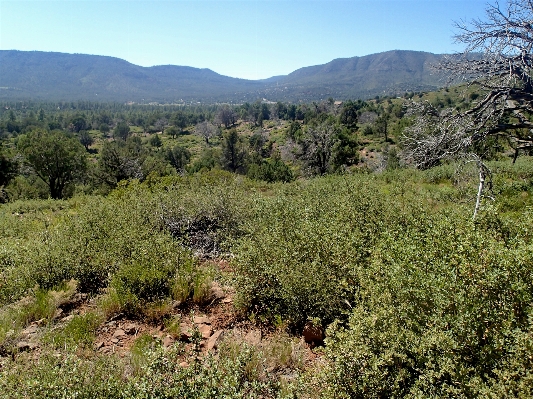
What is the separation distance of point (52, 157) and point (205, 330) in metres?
29.1

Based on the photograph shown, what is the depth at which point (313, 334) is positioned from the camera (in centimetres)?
422

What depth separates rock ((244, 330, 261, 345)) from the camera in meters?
4.23

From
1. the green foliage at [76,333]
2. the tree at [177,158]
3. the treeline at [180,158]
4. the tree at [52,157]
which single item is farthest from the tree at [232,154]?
the green foliage at [76,333]

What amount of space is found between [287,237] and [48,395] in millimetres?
3715

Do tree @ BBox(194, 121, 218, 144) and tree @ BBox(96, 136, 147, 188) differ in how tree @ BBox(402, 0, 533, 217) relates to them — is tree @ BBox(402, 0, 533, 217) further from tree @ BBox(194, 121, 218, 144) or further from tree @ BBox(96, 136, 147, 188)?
tree @ BBox(194, 121, 218, 144)

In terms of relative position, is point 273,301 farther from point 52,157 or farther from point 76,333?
point 52,157

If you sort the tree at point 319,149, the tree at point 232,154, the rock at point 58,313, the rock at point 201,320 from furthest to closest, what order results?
the tree at point 232,154 → the tree at point 319,149 → the rock at point 58,313 → the rock at point 201,320

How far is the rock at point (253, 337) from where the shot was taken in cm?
423

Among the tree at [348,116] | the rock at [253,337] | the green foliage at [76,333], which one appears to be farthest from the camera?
the tree at [348,116]

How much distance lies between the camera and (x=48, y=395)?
2.88 metres

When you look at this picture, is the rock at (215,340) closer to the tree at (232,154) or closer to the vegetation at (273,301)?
the vegetation at (273,301)

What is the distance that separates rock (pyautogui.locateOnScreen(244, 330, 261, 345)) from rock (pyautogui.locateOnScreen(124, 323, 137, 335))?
1.62m

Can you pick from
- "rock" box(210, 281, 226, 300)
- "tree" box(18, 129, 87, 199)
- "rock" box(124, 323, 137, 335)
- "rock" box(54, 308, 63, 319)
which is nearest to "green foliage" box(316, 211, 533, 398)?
"rock" box(210, 281, 226, 300)

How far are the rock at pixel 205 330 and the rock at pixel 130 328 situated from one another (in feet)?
3.07
